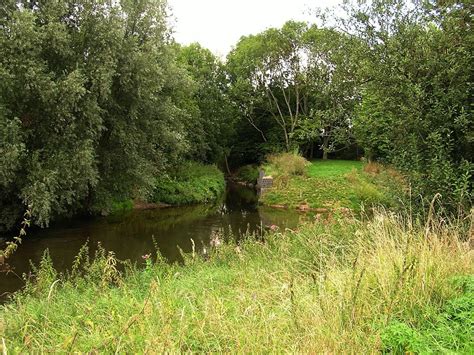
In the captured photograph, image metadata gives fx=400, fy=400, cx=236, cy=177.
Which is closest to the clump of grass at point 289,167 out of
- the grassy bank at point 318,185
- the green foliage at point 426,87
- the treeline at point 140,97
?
the grassy bank at point 318,185

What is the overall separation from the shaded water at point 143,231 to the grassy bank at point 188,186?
1.38 m

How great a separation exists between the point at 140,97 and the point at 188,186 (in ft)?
32.1

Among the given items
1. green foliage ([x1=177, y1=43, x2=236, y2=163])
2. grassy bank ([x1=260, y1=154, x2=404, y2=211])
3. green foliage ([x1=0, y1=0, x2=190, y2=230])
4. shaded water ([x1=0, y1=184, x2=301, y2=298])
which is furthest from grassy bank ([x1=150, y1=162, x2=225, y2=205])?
green foliage ([x1=0, y1=0, x2=190, y2=230])

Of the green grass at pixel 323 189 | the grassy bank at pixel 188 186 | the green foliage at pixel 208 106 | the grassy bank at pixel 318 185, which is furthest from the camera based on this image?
the green foliage at pixel 208 106

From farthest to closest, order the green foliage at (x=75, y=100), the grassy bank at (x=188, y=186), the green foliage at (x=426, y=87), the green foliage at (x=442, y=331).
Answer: the grassy bank at (x=188, y=186)
the green foliage at (x=75, y=100)
the green foliage at (x=426, y=87)
the green foliage at (x=442, y=331)

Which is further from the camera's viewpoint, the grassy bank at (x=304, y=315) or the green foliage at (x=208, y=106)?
the green foliage at (x=208, y=106)

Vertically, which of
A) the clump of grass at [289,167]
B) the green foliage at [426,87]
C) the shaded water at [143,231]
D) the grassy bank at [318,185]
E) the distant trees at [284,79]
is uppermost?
the distant trees at [284,79]

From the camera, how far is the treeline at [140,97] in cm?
741

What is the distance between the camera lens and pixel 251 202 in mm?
24734

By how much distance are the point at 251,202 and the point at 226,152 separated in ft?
43.8

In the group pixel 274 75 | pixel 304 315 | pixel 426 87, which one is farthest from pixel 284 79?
pixel 304 315

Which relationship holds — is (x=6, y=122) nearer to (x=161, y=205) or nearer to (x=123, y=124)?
(x=123, y=124)

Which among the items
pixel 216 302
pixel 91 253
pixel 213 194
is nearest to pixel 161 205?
pixel 213 194

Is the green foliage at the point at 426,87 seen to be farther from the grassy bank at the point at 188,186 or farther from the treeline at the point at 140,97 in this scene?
the grassy bank at the point at 188,186
